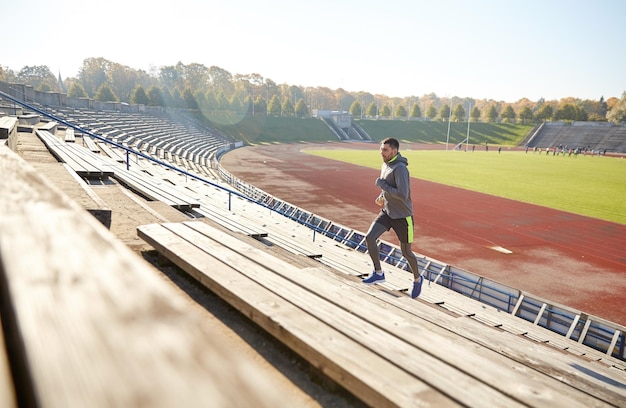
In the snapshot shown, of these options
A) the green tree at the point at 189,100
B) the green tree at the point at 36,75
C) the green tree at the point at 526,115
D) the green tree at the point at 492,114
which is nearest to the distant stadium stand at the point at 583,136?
the green tree at the point at 526,115

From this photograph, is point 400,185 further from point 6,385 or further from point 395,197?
point 6,385

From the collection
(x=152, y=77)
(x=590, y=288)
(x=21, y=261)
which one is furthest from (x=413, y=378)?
(x=152, y=77)

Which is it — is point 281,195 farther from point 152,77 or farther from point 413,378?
point 152,77

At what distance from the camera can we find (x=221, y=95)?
90312 millimetres

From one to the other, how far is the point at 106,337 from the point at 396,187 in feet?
17.6

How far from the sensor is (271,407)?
81cm

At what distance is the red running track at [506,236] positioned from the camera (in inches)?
535

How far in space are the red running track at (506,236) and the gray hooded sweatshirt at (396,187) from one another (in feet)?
29.8

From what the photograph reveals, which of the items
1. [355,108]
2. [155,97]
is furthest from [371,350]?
[355,108]

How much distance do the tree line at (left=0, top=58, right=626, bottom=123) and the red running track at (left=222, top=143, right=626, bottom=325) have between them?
193 ft

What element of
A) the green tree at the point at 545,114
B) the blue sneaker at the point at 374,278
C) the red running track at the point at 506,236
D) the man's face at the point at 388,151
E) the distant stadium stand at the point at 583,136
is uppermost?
the green tree at the point at 545,114

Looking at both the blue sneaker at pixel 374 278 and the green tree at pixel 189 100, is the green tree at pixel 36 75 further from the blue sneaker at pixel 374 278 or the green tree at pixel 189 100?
the blue sneaker at pixel 374 278

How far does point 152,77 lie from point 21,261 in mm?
156352

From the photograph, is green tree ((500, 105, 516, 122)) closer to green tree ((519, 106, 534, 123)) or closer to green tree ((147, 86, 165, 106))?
green tree ((519, 106, 534, 123))
